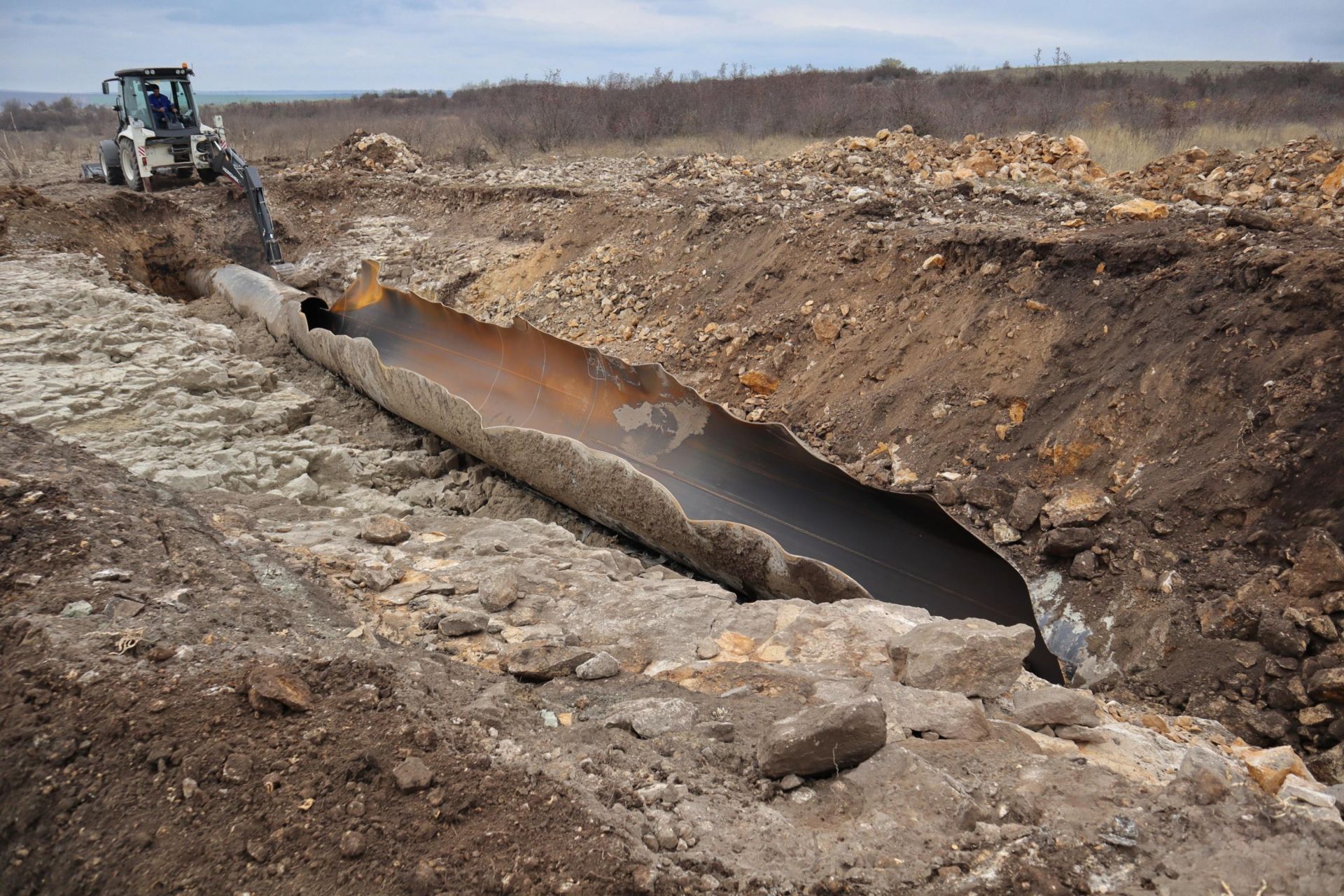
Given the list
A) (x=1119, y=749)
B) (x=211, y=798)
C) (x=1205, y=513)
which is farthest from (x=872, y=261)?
(x=211, y=798)

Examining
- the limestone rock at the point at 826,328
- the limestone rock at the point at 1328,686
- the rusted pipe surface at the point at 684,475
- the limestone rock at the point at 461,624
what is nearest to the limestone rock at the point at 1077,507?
the rusted pipe surface at the point at 684,475

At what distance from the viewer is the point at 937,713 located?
2406 mm

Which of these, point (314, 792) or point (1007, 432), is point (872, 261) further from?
point (314, 792)

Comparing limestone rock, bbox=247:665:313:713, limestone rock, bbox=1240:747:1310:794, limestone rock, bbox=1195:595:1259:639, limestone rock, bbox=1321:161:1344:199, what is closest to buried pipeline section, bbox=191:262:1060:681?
limestone rock, bbox=1195:595:1259:639

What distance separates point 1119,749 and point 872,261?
186 inches

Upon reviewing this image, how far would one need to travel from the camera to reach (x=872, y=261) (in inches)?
253

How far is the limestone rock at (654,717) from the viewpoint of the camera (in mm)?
2264

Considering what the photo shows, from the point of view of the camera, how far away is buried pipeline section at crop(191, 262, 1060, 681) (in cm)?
407

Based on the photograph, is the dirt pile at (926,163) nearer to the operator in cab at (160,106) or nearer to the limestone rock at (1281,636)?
the limestone rock at (1281,636)

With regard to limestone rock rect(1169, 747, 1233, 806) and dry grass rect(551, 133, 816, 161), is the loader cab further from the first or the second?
limestone rock rect(1169, 747, 1233, 806)

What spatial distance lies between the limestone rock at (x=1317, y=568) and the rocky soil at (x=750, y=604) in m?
0.01

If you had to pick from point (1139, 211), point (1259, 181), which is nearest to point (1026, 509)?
point (1139, 211)

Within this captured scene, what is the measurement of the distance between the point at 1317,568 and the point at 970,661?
194 cm

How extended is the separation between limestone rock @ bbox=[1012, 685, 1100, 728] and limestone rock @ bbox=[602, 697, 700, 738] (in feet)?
3.59
